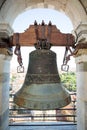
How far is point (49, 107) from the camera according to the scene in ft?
5.63

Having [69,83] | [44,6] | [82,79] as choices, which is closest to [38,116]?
[69,83]

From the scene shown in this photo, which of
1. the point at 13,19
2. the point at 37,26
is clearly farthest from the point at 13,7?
the point at 37,26

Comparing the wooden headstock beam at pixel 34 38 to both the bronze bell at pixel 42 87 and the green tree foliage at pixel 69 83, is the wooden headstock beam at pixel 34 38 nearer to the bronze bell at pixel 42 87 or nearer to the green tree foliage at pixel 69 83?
the bronze bell at pixel 42 87

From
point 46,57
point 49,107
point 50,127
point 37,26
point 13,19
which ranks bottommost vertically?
point 50,127

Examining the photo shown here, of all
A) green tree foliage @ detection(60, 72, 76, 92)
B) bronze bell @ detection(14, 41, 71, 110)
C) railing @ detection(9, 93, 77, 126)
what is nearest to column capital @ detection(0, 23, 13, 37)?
bronze bell @ detection(14, 41, 71, 110)

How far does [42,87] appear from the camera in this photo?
184 cm

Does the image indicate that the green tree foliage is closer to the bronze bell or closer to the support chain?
the support chain

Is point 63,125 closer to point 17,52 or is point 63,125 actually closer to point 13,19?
point 13,19

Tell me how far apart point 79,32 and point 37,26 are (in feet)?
4.08

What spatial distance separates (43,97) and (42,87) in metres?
0.10

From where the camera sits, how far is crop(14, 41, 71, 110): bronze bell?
175cm

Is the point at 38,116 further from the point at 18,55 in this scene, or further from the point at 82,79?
the point at 18,55

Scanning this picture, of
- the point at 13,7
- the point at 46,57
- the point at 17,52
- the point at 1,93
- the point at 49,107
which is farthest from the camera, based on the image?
the point at 13,7

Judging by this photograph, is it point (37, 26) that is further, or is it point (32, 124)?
point (32, 124)
